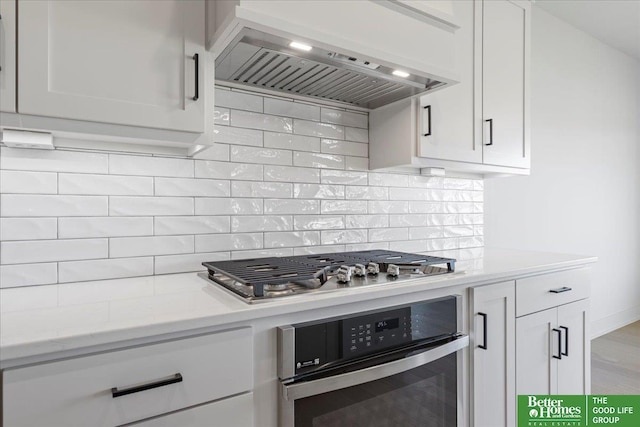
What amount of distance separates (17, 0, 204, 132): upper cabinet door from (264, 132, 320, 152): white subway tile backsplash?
21.0 inches

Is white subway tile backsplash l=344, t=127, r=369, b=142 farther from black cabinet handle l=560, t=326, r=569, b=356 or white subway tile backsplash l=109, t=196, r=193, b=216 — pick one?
black cabinet handle l=560, t=326, r=569, b=356

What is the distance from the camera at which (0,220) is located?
47.5 inches

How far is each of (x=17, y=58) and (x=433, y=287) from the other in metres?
1.35

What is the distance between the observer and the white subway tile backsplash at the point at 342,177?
188 centimetres

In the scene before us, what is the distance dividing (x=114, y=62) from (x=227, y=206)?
2.24 feet

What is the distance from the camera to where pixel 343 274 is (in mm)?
1272

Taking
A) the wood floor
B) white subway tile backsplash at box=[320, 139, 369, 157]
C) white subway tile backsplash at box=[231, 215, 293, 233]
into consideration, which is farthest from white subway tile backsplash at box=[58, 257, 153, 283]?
the wood floor

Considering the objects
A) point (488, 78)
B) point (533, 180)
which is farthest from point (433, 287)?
point (533, 180)

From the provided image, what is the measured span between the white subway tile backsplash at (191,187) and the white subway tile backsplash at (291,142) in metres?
0.28

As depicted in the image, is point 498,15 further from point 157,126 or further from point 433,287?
point 157,126

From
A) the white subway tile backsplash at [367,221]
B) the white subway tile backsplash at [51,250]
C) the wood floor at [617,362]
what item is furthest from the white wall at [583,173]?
the white subway tile backsplash at [51,250]

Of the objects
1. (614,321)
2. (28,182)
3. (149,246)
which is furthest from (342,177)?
(614,321)

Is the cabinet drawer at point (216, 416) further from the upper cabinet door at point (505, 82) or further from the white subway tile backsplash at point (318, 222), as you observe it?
the upper cabinet door at point (505, 82)

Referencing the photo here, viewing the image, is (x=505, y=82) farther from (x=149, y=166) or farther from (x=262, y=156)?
(x=149, y=166)
